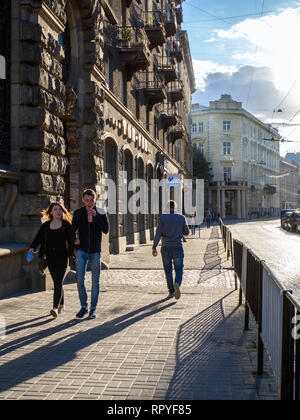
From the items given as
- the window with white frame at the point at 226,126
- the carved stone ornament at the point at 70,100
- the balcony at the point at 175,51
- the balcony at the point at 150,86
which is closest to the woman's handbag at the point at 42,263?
the carved stone ornament at the point at 70,100

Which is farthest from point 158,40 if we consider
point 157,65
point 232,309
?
point 232,309

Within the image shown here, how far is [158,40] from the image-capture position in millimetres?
24000

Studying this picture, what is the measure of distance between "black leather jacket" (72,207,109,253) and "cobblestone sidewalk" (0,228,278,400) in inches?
41.6

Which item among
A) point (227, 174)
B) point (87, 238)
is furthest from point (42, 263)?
point (227, 174)

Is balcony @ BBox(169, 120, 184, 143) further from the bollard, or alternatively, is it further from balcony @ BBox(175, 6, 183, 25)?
the bollard

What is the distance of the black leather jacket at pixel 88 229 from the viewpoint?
728 centimetres

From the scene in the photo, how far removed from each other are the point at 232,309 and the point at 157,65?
2209 cm

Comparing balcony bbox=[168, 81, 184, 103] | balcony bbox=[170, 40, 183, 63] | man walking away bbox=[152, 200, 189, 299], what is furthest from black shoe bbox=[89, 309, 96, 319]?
balcony bbox=[170, 40, 183, 63]

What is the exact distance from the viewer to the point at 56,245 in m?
7.28

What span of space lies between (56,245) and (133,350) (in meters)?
2.40

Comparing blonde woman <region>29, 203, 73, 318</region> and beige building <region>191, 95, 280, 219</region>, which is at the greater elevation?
beige building <region>191, 95, 280, 219</region>

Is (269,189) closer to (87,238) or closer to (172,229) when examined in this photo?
(172,229)

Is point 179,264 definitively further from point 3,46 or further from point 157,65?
point 157,65

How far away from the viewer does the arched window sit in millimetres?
9148
